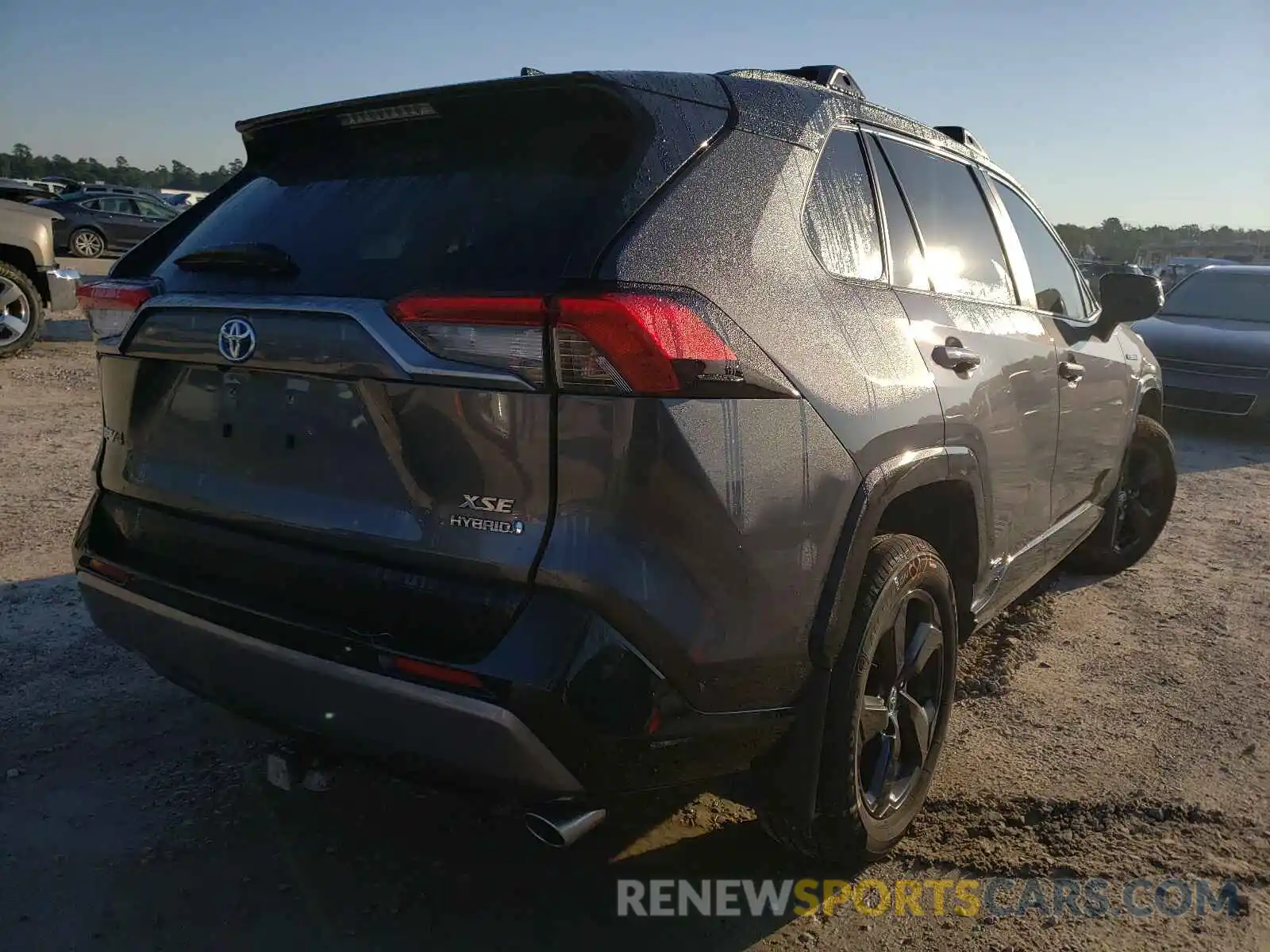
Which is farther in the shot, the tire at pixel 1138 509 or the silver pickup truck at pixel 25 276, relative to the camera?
the silver pickup truck at pixel 25 276

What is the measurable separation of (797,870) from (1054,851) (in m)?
0.74

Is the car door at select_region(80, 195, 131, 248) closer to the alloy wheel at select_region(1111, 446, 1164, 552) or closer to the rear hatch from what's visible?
the alloy wheel at select_region(1111, 446, 1164, 552)

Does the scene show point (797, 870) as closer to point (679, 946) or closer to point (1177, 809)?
point (679, 946)

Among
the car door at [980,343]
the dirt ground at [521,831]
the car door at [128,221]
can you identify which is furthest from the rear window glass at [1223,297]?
the car door at [128,221]

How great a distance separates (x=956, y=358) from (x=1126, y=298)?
1912mm

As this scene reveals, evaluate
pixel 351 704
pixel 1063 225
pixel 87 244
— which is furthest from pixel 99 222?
pixel 1063 225

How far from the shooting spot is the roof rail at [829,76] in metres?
2.83

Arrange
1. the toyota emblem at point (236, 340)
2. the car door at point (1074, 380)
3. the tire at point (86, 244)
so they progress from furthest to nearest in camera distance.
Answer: the tire at point (86, 244) < the car door at point (1074, 380) < the toyota emblem at point (236, 340)

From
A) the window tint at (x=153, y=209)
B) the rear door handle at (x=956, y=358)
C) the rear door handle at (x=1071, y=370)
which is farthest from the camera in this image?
the window tint at (x=153, y=209)

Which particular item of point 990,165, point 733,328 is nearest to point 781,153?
point 733,328

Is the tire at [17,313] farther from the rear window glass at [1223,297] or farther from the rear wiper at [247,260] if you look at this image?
the rear window glass at [1223,297]

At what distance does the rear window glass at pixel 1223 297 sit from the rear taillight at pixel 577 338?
10115 mm

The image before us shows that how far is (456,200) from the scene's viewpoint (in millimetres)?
2109

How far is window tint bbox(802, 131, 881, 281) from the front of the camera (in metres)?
2.37
